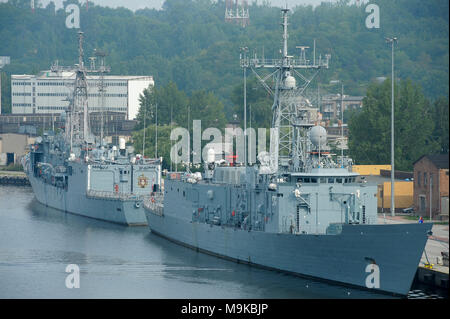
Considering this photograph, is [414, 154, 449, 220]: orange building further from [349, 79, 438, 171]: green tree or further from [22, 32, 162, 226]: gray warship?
[22, 32, 162, 226]: gray warship

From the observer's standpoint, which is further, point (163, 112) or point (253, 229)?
point (163, 112)

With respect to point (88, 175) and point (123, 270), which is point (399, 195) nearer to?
point (123, 270)

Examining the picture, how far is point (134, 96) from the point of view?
514 ft

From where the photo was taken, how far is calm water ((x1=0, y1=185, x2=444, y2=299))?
43.4 metres

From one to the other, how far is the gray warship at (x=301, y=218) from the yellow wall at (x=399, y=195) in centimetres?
1490

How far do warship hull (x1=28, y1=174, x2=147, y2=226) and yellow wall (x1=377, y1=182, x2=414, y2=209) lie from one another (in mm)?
18284

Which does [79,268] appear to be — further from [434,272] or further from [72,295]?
[434,272]

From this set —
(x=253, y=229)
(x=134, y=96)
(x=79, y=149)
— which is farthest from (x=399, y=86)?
(x=134, y=96)

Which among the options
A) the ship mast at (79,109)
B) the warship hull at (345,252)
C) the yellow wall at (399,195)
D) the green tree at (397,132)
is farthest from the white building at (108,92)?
the warship hull at (345,252)

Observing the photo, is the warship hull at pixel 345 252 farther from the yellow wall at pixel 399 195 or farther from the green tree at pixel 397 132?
the green tree at pixel 397 132

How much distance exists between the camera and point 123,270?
49.7 m

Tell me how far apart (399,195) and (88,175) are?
1018 inches

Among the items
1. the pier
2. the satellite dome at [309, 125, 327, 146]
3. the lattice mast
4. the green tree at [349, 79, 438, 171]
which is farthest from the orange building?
the green tree at [349, 79, 438, 171]
